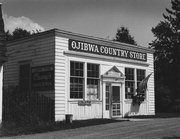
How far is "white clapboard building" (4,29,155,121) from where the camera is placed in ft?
63.2

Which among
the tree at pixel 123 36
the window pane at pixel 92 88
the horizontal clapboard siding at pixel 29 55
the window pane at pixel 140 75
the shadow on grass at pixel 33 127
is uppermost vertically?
the tree at pixel 123 36

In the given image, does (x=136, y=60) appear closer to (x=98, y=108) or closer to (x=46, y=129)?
(x=98, y=108)

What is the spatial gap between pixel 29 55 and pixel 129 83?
7171 millimetres

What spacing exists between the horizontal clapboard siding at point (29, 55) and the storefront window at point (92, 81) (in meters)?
2.75

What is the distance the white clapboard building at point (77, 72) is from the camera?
63.2ft

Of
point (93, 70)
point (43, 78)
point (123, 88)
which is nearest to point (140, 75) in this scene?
point (123, 88)

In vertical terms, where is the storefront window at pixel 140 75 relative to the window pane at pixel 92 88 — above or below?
above

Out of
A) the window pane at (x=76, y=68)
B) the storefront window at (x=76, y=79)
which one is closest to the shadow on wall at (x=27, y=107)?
the storefront window at (x=76, y=79)

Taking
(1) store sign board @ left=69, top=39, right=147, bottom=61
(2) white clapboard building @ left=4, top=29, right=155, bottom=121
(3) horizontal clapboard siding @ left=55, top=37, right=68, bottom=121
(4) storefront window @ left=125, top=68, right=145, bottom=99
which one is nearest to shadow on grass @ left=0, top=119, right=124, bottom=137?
(3) horizontal clapboard siding @ left=55, top=37, right=68, bottom=121

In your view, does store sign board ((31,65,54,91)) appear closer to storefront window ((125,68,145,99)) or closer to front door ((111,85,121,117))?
front door ((111,85,121,117))

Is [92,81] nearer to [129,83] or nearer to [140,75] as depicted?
[129,83]

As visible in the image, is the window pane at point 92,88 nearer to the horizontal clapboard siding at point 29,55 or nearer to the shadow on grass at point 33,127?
the horizontal clapboard siding at point 29,55

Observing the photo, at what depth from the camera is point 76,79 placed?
2028cm

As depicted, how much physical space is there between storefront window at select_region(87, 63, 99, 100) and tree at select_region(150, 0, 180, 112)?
24875mm
